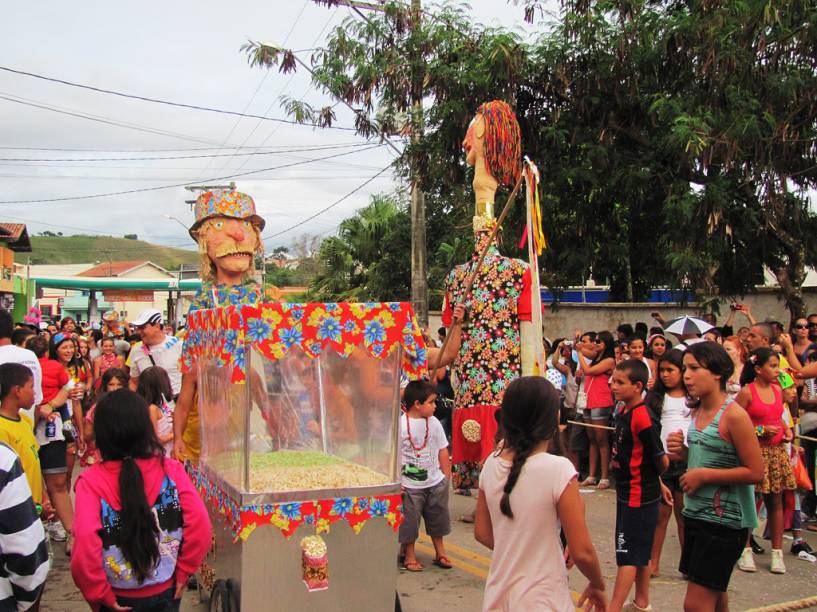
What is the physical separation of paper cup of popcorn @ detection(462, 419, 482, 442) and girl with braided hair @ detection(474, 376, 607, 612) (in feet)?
13.1

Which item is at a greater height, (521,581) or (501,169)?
(501,169)

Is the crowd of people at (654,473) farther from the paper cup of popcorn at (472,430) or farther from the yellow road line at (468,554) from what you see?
the paper cup of popcorn at (472,430)

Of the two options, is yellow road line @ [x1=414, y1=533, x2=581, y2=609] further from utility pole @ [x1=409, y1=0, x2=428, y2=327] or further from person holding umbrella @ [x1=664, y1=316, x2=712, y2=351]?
utility pole @ [x1=409, y1=0, x2=428, y2=327]

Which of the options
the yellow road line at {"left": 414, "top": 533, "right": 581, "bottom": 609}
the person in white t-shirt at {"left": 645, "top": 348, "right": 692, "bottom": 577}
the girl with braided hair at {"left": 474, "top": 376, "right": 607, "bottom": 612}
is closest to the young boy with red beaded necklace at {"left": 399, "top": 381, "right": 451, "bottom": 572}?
the yellow road line at {"left": 414, "top": 533, "right": 581, "bottom": 609}

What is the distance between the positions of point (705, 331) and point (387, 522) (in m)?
5.21

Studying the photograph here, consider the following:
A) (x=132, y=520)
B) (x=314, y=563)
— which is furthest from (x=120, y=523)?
(x=314, y=563)

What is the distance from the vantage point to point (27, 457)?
15.1ft

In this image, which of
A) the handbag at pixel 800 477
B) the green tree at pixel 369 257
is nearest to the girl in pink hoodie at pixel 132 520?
the handbag at pixel 800 477

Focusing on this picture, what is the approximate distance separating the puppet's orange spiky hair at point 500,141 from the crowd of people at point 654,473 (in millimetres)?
2154

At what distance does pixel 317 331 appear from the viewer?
425 cm

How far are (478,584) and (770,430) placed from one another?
235 cm

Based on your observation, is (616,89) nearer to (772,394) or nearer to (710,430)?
(772,394)

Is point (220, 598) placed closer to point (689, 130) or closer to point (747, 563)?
point (747, 563)

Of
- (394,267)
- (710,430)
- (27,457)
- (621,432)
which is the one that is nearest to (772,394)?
(621,432)
